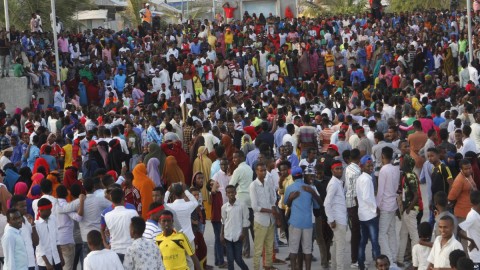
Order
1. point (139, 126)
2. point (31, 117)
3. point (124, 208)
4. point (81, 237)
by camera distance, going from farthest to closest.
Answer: point (31, 117)
point (139, 126)
point (81, 237)
point (124, 208)

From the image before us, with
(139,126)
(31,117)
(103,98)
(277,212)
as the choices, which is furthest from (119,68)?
(277,212)

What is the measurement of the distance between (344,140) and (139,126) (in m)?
5.07

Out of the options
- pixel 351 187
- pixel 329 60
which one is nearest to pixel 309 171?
pixel 351 187

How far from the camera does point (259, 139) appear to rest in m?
19.9

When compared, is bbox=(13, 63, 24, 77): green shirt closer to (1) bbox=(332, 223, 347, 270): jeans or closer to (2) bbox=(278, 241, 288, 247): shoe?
(2) bbox=(278, 241, 288, 247): shoe

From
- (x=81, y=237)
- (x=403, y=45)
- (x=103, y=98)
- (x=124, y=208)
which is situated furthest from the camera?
(x=403, y=45)

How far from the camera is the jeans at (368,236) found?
14.7 metres

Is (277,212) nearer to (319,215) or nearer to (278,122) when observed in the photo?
(319,215)

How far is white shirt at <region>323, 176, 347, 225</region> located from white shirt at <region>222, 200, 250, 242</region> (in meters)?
1.08

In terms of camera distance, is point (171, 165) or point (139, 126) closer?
point (171, 165)

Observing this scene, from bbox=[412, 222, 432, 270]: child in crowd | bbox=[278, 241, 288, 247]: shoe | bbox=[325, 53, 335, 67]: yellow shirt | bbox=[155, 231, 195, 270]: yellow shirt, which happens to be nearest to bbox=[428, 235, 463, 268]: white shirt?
bbox=[412, 222, 432, 270]: child in crowd

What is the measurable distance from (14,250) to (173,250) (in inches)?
65.3

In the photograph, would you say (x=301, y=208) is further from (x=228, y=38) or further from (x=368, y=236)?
(x=228, y=38)

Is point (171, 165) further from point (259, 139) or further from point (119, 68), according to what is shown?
point (119, 68)
